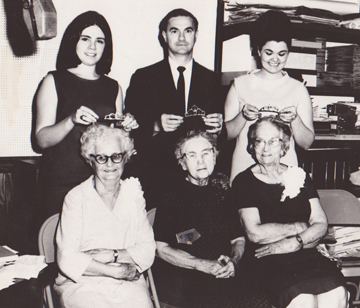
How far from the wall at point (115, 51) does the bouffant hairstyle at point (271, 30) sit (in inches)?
33.4

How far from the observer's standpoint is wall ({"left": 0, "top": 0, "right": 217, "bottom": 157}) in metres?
3.01

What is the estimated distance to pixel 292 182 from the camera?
8.23 feet

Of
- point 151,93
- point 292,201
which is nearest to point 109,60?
point 151,93

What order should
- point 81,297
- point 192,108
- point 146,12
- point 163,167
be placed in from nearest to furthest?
point 81,297 → point 163,167 → point 192,108 → point 146,12

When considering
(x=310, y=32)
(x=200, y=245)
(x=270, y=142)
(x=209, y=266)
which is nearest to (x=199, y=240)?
(x=200, y=245)

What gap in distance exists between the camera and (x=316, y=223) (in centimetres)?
249

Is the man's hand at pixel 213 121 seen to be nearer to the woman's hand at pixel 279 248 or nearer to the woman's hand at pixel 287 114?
the woman's hand at pixel 287 114

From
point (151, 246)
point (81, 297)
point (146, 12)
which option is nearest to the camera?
point (81, 297)

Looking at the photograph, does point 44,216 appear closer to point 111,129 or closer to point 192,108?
point 111,129

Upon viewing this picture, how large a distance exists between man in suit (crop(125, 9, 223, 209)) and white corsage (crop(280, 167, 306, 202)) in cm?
48

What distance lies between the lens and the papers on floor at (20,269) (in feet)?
5.95

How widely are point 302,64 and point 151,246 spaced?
6.44 ft

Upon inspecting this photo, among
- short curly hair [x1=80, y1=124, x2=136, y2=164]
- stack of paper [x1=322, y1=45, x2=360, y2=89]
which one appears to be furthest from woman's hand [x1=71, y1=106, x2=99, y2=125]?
stack of paper [x1=322, y1=45, x2=360, y2=89]

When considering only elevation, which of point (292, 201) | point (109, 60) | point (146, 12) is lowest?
point (292, 201)
